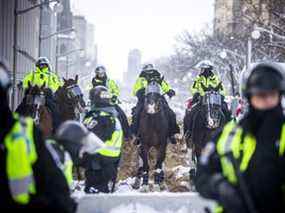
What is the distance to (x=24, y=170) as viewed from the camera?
455cm

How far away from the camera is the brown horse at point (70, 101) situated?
1598 cm

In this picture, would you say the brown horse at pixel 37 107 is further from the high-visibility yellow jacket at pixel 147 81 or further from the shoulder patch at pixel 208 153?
the shoulder patch at pixel 208 153

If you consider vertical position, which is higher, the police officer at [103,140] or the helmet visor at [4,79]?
the helmet visor at [4,79]

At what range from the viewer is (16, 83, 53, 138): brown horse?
13.5 metres

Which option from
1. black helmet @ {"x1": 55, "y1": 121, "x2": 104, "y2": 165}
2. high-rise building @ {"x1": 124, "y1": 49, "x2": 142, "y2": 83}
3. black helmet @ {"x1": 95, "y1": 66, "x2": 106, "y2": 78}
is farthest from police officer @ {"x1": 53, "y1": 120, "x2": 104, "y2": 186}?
high-rise building @ {"x1": 124, "y1": 49, "x2": 142, "y2": 83}

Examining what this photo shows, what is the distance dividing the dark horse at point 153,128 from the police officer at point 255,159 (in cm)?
917

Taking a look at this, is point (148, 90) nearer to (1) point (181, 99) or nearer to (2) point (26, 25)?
(2) point (26, 25)

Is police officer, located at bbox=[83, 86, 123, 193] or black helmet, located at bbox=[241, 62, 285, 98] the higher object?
black helmet, located at bbox=[241, 62, 285, 98]

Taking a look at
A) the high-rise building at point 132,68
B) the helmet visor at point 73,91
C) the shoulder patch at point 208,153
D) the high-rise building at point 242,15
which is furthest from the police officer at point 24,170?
the high-rise building at point 132,68

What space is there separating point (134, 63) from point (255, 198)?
194 metres

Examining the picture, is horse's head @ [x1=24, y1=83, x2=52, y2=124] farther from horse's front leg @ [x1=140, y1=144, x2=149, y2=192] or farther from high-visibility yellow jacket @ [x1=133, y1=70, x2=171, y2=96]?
high-visibility yellow jacket @ [x1=133, y1=70, x2=171, y2=96]

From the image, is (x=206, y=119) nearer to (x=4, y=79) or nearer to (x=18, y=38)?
(x=4, y=79)

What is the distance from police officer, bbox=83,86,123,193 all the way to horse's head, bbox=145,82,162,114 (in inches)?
126

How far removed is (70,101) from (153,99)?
2.78 m
